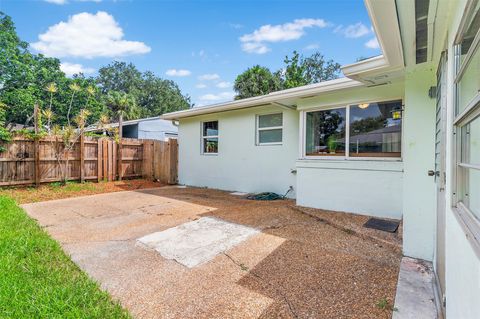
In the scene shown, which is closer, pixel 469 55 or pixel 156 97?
pixel 469 55

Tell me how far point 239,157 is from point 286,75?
17.8 meters

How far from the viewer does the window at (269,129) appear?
7652mm

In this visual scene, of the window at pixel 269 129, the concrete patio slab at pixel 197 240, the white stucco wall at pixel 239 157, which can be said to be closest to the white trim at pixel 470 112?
the concrete patio slab at pixel 197 240

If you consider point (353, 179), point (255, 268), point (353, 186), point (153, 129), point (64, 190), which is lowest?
point (255, 268)

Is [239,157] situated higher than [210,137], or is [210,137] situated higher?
[210,137]

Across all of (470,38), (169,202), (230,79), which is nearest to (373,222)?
(470,38)

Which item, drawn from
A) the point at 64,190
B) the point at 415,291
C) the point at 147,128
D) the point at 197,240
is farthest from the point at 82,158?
the point at 415,291

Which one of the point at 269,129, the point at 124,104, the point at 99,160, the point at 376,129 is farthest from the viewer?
the point at 124,104

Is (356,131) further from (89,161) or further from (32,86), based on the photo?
(32,86)

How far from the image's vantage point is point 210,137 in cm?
967

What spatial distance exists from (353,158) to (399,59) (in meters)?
2.68

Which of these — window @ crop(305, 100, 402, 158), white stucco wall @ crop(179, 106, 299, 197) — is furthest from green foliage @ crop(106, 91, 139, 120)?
window @ crop(305, 100, 402, 158)

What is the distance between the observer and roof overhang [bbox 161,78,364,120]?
534 centimetres

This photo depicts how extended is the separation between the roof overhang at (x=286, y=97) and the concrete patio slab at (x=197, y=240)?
345 cm
